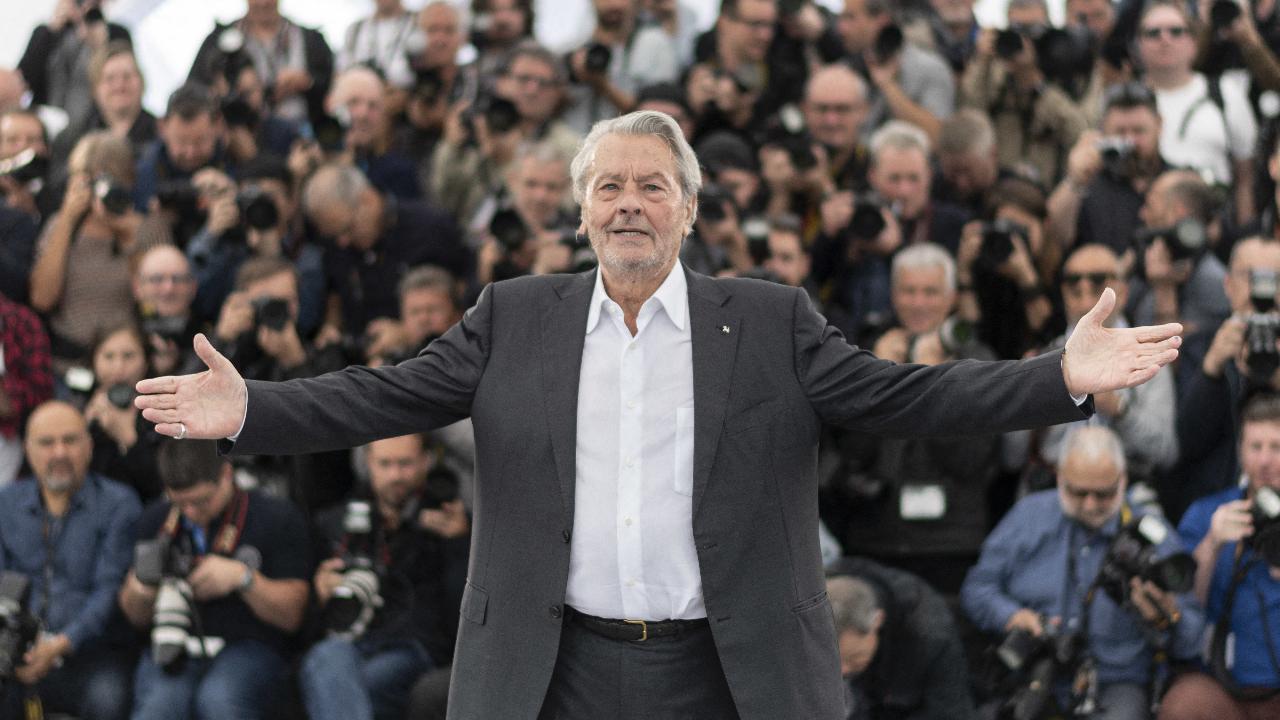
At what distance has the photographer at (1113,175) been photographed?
614 cm

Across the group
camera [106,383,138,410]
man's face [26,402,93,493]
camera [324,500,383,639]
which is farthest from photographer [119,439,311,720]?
camera [106,383,138,410]

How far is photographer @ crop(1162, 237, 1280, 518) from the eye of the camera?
17.1 ft

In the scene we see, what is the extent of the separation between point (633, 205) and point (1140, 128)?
3816mm

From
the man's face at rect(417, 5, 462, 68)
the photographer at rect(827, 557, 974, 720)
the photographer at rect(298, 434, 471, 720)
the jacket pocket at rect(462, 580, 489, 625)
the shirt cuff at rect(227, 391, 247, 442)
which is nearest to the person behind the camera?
the shirt cuff at rect(227, 391, 247, 442)

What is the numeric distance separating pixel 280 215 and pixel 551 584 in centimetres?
396

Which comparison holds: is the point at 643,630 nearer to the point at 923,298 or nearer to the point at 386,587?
the point at 386,587

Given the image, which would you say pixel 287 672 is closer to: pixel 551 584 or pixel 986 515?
pixel 986 515

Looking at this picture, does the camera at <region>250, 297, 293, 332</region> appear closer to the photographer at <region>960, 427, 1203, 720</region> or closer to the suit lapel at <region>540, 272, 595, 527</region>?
the photographer at <region>960, 427, 1203, 720</region>

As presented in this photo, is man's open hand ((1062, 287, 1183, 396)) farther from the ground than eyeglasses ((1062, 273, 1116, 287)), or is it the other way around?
eyeglasses ((1062, 273, 1116, 287))

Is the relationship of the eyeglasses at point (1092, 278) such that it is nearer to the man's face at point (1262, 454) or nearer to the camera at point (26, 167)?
the man's face at point (1262, 454)

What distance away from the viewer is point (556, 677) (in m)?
2.86

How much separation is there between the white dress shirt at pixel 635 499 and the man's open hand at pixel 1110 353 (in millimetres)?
601

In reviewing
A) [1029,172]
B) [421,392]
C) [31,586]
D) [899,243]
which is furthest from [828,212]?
[421,392]

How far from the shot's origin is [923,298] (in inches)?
226
